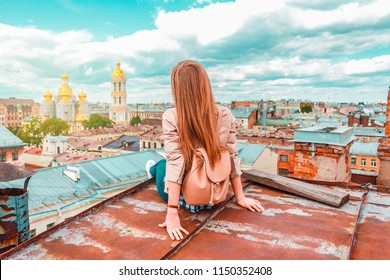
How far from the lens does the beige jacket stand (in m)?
2.13

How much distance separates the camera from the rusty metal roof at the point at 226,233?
5.81 ft

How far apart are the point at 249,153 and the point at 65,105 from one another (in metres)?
62.3

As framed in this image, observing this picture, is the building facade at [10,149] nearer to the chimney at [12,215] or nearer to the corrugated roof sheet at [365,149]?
the chimney at [12,215]

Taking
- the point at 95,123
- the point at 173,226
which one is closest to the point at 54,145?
the point at 173,226

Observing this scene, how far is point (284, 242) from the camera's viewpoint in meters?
1.89

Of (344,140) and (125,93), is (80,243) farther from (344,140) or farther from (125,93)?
(125,93)

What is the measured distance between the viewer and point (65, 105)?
72188mm

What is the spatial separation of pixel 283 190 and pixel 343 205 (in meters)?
0.49

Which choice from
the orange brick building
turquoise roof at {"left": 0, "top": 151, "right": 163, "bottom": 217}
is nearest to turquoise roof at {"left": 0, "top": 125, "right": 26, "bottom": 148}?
turquoise roof at {"left": 0, "top": 151, "right": 163, "bottom": 217}

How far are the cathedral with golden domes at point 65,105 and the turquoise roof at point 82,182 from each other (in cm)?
5656

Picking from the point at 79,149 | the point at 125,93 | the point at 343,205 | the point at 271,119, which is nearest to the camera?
the point at 343,205

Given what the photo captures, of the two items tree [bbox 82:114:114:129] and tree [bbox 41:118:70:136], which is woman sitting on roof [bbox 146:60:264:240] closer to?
tree [bbox 41:118:70:136]

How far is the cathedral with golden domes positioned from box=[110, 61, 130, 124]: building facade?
634cm

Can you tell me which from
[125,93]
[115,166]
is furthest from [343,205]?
[125,93]
